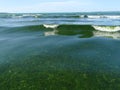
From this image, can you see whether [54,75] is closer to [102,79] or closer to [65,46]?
[102,79]

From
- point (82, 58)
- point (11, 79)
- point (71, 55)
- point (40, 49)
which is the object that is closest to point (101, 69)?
point (82, 58)

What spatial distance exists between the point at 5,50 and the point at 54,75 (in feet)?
29.9

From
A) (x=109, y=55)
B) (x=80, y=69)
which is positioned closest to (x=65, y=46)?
(x=109, y=55)

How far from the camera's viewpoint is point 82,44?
75.8 ft

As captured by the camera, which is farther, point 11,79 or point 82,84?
point 11,79

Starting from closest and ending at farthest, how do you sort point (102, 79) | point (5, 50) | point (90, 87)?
point (90, 87) < point (102, 79) < point (5, 50)

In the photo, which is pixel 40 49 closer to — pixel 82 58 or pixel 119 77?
pixel 82 58

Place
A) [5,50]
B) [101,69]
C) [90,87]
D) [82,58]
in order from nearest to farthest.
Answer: [90,87] < [101,69] < [82,58] < [5,50]

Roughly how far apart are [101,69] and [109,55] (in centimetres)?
389

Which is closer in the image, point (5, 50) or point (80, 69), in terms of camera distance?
point (80, 69)

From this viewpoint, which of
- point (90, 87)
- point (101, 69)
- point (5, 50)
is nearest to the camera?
point (90, 87)

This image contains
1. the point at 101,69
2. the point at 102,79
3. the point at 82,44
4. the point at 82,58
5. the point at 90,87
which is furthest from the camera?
the point at 82,44

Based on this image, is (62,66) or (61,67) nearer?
(61,67)

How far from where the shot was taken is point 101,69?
15516 millimetres
